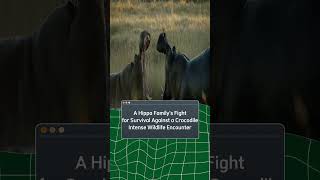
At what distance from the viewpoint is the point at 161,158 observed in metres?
2.28

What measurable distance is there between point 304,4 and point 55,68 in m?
1.23

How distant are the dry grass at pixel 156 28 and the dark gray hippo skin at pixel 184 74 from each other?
0.03 meters

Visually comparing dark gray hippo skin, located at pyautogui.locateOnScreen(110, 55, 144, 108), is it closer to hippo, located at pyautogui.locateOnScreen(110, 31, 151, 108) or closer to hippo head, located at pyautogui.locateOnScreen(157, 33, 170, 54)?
hippo, located at pyautogui.locateOnScreen(110, 31, 151, 108)

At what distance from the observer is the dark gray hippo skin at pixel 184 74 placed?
2.24 meters

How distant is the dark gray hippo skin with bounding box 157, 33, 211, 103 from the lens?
2238mm

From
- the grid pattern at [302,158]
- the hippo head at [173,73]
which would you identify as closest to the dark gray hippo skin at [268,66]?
the grid pattern at [302,158]

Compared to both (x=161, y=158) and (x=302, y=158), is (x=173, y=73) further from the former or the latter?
(x=302, y=158)

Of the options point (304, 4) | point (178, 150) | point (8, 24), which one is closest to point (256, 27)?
point (304, 4)

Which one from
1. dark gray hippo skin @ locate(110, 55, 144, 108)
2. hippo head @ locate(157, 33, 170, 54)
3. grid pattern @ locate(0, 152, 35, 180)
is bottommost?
grid pattern @ locate(0, 152, 35, 180)

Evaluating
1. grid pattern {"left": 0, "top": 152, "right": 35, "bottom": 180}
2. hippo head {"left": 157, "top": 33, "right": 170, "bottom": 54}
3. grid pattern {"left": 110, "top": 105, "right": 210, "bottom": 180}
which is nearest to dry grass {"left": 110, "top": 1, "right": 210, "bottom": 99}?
hippo head {"left": 157, "top": 33, "right": 170, "bottom": 54}

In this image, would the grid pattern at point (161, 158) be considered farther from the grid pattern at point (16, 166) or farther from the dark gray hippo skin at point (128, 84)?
the grid pattern at point (16, 166)

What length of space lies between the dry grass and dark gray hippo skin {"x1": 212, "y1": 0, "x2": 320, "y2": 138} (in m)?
0.09

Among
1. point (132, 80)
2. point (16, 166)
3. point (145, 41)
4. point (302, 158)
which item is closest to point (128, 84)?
point (132, 80)

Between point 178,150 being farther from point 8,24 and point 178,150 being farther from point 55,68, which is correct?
point 8,24
